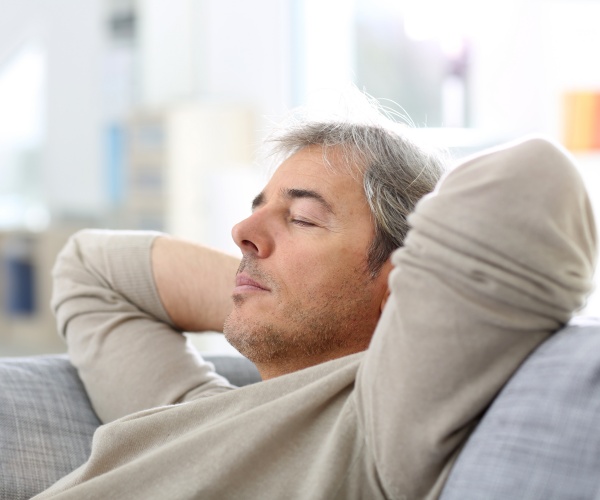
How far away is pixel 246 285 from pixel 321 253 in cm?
12

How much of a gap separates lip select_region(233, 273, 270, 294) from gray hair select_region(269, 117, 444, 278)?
0.54ft

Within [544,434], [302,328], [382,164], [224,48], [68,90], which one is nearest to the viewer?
[544,434]

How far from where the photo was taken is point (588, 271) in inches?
40.8

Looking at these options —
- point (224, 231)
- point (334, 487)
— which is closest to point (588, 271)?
point (334, 487)

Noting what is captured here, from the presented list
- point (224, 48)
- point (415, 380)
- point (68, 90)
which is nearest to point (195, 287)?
point (415, 380)

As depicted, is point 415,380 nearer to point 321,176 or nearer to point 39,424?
point 321,176

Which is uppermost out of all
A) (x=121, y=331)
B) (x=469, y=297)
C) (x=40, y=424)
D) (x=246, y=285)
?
(x=469, y=297)

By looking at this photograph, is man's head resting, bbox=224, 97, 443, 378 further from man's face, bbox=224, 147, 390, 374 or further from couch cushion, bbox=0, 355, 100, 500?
couch cushion, bbox=0, 355, 100, 500

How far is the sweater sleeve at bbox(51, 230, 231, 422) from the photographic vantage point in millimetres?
1539

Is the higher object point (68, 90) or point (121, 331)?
point (68, 90)

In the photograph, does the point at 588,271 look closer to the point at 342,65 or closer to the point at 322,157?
the point at 322,157

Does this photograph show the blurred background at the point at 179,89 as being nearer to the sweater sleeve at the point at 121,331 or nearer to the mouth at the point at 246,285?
the sweater sleeve at the point at 121,331

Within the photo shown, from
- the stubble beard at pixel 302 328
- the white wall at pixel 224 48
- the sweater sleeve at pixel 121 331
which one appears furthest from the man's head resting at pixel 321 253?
the white wall at pixel 224 48

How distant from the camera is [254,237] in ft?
4.67
